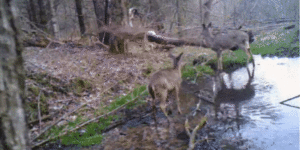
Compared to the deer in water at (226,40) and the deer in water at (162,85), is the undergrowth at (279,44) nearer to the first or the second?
the deer in water at (226,40)

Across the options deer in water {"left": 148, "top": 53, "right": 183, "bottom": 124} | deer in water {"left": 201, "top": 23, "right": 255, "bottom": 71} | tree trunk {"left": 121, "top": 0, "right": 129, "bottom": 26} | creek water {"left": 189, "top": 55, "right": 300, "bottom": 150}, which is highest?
tree trunk {"left": 121, "top": 0, "right": 129, "bottom": 26}

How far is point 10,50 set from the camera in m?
1.61

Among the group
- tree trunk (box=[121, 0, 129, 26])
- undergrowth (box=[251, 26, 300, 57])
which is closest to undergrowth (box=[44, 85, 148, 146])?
tree trunk (box=[121, 0, 129, 26])

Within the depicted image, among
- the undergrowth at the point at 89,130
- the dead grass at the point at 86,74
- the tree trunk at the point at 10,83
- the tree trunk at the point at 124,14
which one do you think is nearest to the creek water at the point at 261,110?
the undergrowth at the point at 89,130

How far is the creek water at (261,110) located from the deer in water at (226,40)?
5.47 feet

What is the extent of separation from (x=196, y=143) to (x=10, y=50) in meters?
3.29

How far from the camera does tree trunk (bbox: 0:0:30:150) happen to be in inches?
61.7

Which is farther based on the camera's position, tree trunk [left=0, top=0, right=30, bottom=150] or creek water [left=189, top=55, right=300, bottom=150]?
creek water [left=189, top=55, right=300, bottom=150]

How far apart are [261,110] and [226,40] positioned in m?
5.08

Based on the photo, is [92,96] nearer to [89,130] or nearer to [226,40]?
[89,130]

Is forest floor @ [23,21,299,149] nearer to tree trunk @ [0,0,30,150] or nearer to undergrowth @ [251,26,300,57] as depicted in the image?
tree trunk @ [0,0,30,150]

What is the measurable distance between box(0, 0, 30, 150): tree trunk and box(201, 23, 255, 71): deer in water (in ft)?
28.9

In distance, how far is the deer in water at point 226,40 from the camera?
30.8 feet

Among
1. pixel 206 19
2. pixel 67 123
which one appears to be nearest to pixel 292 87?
pixel 67 123
